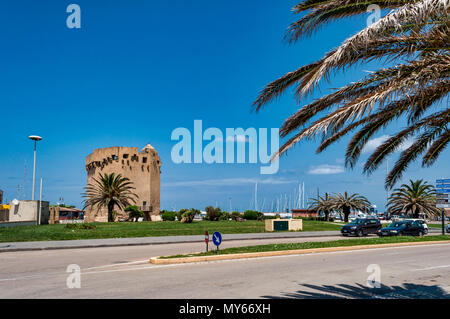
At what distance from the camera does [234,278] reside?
966 cm

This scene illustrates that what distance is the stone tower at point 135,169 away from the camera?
208 ft

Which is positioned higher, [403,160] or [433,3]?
[433,3]

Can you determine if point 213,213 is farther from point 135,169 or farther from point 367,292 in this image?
point 367,292

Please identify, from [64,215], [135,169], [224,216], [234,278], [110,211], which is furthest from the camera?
[64,215]

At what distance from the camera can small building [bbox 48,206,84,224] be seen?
46.2 metres

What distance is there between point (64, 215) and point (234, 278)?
74975 mm

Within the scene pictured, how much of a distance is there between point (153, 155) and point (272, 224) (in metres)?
36.2

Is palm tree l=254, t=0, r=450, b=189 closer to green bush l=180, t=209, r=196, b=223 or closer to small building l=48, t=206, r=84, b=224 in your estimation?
green bush l=180, t=209, r=196, b=223

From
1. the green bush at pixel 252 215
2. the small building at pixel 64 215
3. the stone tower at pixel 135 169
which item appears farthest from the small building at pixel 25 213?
the stone tower at pixel 135 169

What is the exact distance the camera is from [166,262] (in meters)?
12.7

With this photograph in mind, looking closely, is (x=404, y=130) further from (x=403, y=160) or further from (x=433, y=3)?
(x=433, y=3)

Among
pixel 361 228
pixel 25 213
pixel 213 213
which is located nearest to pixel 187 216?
pixel 213 213

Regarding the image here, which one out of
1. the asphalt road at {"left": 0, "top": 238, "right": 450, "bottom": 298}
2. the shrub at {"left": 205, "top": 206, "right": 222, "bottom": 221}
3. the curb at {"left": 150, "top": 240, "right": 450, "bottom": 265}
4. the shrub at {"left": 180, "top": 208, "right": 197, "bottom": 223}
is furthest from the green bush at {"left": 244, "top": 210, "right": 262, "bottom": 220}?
the asphalt road at {"left": 0, "top": 238, "right": 450, "bottom": 298}
